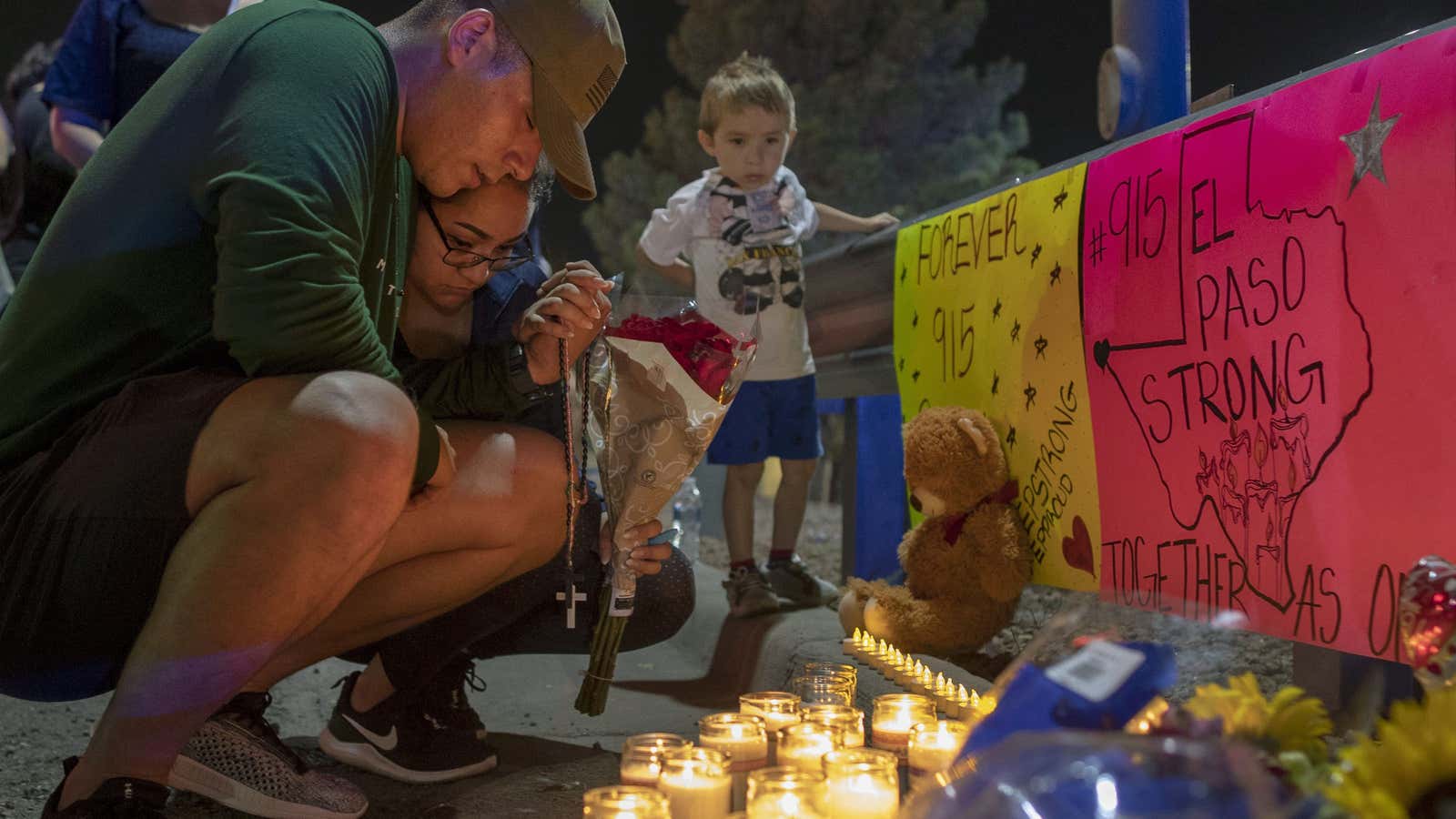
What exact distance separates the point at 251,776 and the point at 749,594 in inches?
73.9

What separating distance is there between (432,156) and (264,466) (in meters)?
0.68

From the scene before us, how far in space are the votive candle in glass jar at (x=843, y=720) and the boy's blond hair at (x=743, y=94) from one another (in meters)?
2.43

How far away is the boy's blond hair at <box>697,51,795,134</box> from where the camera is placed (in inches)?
155

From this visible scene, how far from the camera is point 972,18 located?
49.4 feet

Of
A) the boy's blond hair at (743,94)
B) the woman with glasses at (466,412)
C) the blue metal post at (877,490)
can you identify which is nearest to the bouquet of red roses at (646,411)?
the woman with glasses at (466,412)

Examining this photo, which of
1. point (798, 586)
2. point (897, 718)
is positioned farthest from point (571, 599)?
point (798, 586)

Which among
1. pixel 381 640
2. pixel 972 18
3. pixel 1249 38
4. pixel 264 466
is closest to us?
pixel 264 466

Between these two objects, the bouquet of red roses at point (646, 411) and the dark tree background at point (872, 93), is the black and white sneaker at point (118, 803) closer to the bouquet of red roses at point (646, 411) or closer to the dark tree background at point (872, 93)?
the bouquet of red roses at point (646, 411)

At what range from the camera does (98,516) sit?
70.5 inches

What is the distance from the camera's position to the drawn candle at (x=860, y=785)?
4.81 ft

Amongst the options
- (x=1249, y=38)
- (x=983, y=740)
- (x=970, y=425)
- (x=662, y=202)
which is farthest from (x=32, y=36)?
(x=983, y=740)

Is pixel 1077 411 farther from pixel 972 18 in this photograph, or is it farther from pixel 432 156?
pixel 972 18

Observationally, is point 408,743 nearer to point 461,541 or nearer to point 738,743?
point 461,541

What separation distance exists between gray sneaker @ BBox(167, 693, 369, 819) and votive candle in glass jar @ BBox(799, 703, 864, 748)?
80 centimetres
